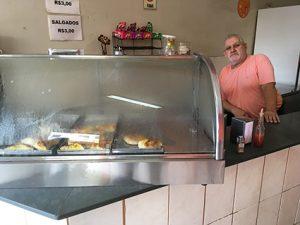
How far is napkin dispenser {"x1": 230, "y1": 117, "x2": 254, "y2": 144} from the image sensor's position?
46.3 inches

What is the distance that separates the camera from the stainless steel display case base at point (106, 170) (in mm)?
894

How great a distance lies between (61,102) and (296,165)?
122cm

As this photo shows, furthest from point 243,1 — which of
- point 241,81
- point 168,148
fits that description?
point 168,148

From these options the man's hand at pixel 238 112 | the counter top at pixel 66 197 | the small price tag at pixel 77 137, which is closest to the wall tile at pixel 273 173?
the counter top at pixel 66 197

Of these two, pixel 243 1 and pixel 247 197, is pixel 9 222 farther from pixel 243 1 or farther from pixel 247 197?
pixel 243 1

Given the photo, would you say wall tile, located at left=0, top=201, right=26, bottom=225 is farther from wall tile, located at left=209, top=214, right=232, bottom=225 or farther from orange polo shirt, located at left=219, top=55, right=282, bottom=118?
orange polo shirt, located at left=219, top=55, right=282, bottom=118

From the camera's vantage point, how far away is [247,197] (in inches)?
48.9

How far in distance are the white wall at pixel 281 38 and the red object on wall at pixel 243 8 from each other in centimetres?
18

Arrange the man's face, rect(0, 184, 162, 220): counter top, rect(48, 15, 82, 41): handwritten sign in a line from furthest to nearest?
rect(48, 15, 82, 41): handwritten sign → the man's face → rect(0, 184, 162, 220): counter top

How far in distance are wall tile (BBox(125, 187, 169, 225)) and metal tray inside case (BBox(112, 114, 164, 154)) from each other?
17 cm

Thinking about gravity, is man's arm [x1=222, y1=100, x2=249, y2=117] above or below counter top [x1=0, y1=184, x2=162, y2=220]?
below

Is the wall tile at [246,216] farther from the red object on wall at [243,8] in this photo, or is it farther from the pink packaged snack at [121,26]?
the red object on wall at [243,8]

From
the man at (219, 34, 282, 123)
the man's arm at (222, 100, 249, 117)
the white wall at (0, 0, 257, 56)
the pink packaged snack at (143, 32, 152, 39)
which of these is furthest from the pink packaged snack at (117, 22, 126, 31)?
the man's arm at (222, 100, 249, 117)

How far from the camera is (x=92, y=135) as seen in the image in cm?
100
